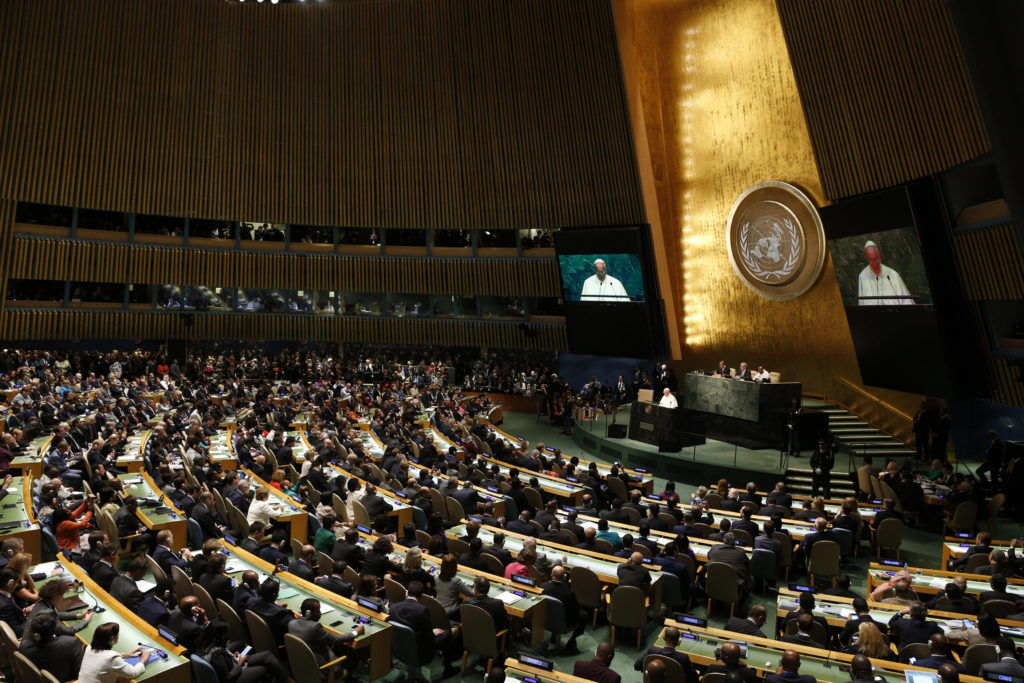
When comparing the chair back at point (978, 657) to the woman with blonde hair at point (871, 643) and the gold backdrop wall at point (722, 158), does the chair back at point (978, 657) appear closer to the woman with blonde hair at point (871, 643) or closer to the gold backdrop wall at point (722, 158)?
the woman with blonde hair at point (871, 643)

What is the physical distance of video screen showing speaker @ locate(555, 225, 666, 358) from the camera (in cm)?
2114

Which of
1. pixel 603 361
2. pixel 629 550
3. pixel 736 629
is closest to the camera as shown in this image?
pixel 736 629

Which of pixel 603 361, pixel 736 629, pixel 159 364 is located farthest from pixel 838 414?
pixel 159 364

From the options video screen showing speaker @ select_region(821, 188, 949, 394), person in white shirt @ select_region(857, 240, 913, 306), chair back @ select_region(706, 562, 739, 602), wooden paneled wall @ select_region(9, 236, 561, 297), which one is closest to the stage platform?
video screen showing speaker @ select_region(821, 188, 949, 394)

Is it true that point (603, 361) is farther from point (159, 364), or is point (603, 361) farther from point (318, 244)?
point (159, 364)

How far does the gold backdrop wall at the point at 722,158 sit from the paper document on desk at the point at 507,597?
41.0ft

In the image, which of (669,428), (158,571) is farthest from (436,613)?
(669,428)

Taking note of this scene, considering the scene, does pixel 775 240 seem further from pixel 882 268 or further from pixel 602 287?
pixel 602 287

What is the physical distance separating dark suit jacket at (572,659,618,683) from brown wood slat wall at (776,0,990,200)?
10.1 m

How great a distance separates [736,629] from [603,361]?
17666mm

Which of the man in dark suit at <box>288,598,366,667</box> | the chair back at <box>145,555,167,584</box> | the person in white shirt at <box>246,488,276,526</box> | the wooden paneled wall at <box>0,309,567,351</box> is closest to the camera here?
the man in dark suit at <box>288,598,366,667</box>

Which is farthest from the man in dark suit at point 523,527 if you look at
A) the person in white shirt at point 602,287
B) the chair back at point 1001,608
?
the person in white shirt at point 602,287

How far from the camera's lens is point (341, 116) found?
2530cm

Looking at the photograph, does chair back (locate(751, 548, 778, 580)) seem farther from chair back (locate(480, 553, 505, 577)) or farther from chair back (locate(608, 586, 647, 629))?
chair back (locate(480, 553, 505, 577))
